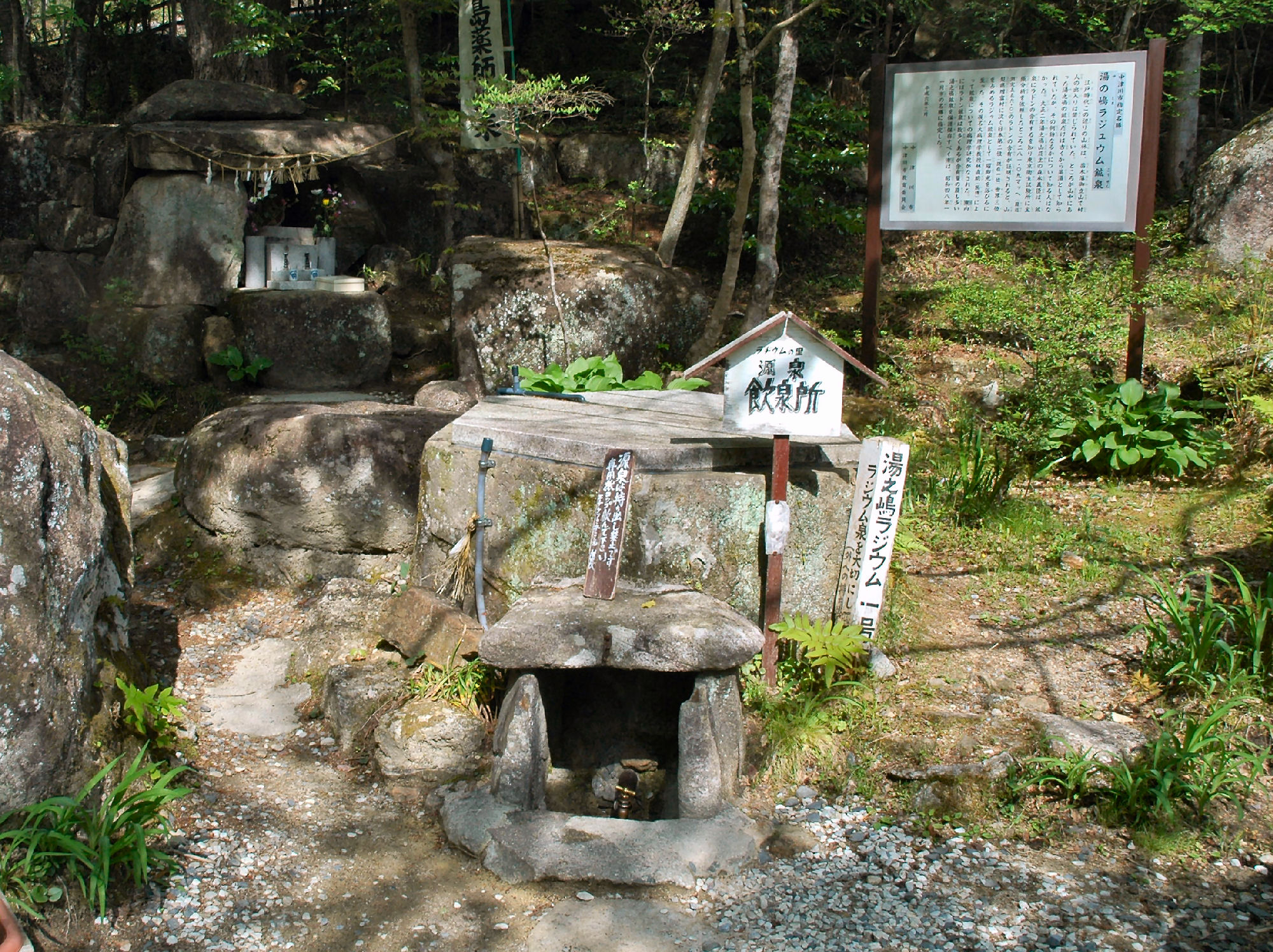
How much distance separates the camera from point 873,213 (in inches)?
327

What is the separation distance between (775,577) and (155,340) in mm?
7408

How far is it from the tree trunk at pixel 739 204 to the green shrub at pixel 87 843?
6261 mm

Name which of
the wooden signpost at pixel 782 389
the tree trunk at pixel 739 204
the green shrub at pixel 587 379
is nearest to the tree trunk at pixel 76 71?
the tree trunk at pixel 739 204

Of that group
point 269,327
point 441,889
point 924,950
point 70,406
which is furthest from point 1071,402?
point 269,327

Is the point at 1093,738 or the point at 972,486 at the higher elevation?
the point at 972,486

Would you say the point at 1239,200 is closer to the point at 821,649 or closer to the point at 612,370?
the point at 612,370

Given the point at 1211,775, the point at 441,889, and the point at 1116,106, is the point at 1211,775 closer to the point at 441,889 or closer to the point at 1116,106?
the point at 441,889

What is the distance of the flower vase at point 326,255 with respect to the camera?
11.3 metres

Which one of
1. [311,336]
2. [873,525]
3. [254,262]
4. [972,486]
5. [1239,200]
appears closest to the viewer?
[873,525]

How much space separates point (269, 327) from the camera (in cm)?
1022

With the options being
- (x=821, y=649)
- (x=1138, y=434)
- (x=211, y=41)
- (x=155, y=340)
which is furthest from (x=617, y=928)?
(x=211, y=41)

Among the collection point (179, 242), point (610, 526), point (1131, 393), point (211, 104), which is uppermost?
point (211, 104)

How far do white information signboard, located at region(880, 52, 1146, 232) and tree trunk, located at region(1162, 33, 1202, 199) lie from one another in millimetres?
4730

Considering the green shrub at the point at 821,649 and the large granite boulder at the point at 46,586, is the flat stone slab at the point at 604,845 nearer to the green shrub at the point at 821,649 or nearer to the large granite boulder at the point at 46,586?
the green shrub at the point at 821,649
